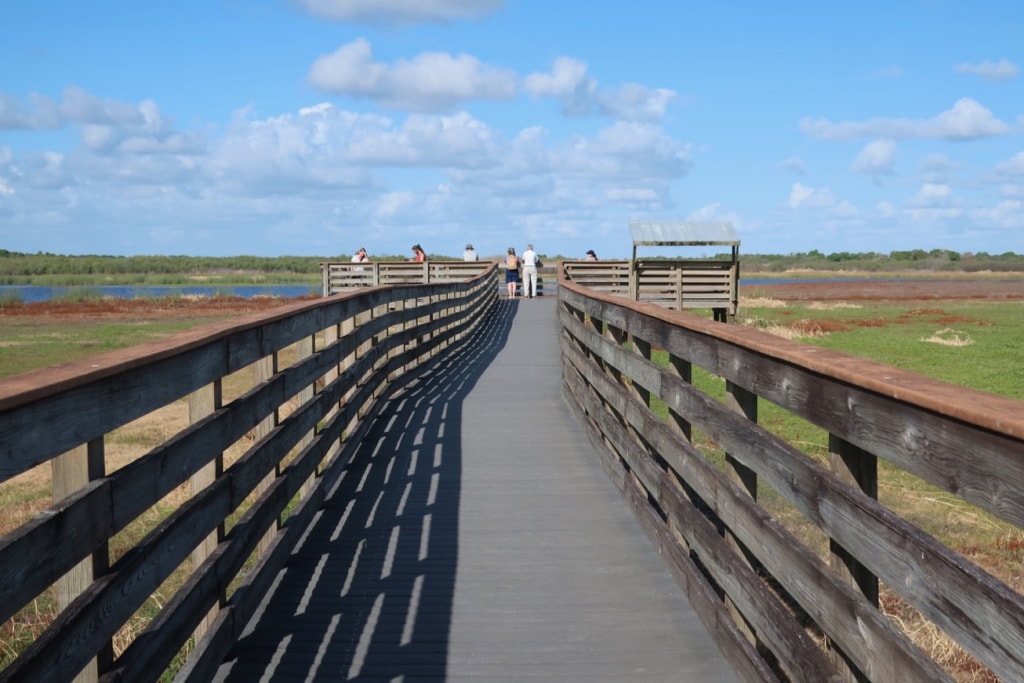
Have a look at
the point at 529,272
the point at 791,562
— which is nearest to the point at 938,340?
the point at 529,272

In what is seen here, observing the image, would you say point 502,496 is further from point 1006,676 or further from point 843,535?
point 1006,676

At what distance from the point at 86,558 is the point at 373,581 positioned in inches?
101

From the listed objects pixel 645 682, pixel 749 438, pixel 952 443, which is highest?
pixel 952 443

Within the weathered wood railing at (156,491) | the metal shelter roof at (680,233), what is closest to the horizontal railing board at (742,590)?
the weathered wood railing at (156,491)

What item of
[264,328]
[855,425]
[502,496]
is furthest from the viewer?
[502,496]

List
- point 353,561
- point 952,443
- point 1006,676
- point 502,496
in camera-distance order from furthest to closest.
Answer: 1. point 502,496
2. point 353,561
3. point 952,443
4. point 1006,676

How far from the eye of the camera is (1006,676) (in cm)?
210

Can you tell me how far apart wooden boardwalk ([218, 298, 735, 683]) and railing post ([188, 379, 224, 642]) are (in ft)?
0.68

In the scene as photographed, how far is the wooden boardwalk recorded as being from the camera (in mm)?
4344

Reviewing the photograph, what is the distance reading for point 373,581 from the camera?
5402 mm

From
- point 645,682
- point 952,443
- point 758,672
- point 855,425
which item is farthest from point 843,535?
point 645,682

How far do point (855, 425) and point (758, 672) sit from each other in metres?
1.26

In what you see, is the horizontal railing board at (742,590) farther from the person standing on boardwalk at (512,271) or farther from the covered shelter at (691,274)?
the person standing on boardwalk at (512,271)

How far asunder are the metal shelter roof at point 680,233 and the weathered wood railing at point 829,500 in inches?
778
